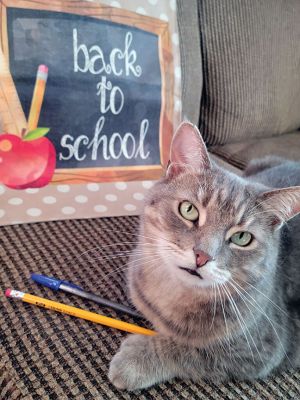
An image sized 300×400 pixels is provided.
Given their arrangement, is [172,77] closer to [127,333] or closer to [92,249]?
[92,249]

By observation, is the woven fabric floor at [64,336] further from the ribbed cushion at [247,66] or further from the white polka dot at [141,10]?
the ribbed cushion at [247,66]

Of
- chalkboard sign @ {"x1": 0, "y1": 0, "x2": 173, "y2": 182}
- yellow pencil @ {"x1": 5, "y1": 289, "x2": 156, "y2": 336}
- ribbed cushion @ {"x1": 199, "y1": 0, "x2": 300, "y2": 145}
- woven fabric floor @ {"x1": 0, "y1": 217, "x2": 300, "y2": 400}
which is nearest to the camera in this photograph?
woven fabric floor @ {"x1": 0, "y1": 217, "x2": 300, "y2": 400}

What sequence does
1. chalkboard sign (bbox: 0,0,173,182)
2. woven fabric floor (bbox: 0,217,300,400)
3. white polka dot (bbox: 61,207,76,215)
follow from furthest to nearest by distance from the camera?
white polka dot (bbox: 61,207,76,215)
chalkboard sign (bbox: 0,0,173,182)
woven fabric floor (bbox: 0,217,300,400)

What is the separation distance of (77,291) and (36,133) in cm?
34

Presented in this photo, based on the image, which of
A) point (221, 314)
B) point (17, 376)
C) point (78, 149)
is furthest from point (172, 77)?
point (17, 376)

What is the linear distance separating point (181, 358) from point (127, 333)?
11 centimetres

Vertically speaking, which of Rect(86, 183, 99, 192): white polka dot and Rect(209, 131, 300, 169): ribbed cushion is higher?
Rect(209, 131, 300, 169): ribbed cushion

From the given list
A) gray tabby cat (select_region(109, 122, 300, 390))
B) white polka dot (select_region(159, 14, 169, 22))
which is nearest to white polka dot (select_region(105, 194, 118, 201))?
gray tabby cat (select_region(109, 122, 300, 390))

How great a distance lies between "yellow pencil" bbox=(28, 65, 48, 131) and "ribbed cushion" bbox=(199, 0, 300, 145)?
0.57 metres

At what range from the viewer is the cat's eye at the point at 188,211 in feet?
2.15

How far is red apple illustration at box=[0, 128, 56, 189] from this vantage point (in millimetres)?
794

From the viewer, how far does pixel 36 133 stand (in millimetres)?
818

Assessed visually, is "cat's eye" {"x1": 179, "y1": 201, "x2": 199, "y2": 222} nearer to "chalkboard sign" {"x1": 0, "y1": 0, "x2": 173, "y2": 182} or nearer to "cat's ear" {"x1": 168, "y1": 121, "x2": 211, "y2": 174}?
"cat's ear" {"x1": 168, "y1": 121, "x2": 211, "y2": 174}

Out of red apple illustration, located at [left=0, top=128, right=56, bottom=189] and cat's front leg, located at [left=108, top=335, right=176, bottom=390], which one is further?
red apple illustration, located at [left=0, top=128, right=56, bottom=189]
